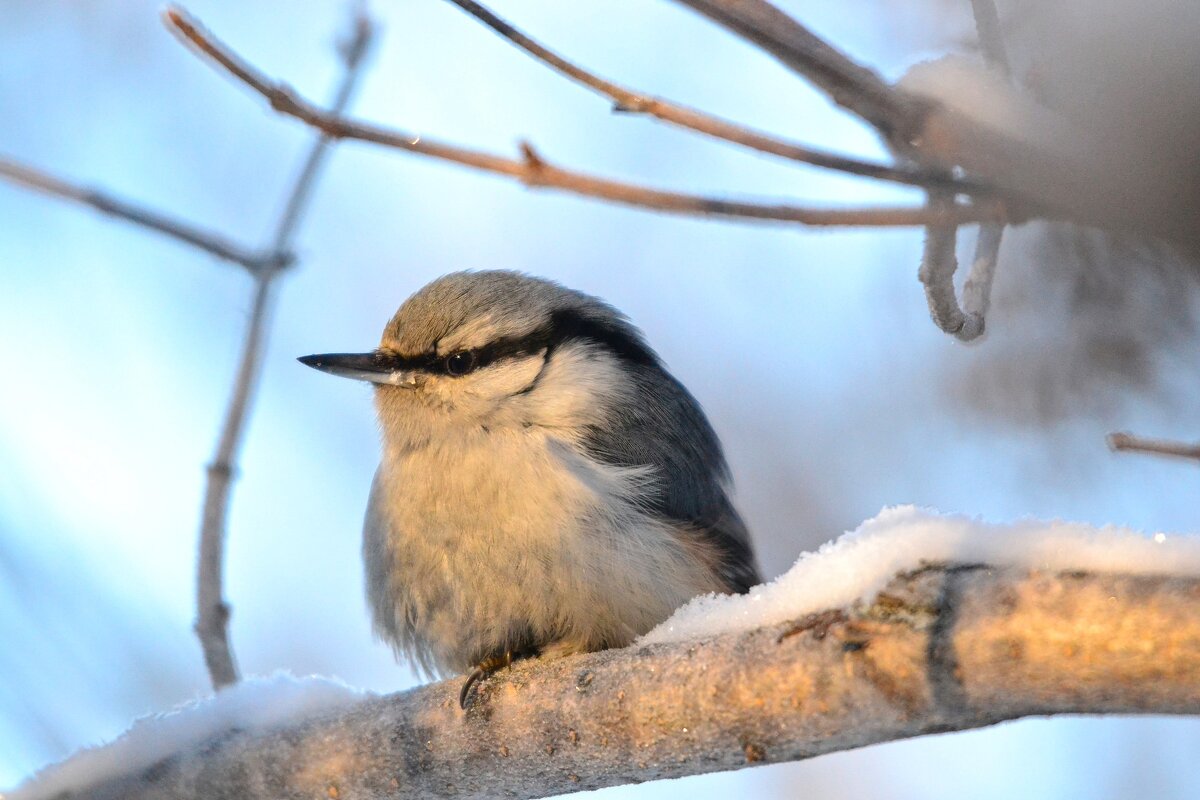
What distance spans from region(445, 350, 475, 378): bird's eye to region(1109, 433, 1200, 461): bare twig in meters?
1.86

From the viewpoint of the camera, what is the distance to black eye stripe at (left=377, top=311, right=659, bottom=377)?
3.31 meters

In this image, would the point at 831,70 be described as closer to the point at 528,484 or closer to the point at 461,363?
the point at 528,484

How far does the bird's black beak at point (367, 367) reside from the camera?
3330 millimetres

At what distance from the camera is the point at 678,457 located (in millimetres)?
3279

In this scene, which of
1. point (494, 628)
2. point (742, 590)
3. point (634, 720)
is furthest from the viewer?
point (742, 590)

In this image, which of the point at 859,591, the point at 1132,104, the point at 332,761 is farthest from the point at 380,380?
the point at 1132,104

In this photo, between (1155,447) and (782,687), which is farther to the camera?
(782,687)

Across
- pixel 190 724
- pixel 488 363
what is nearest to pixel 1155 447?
pixel 488 363

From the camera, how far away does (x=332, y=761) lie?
2617 millimetres

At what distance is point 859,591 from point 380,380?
180cm

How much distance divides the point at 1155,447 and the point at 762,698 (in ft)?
2.43

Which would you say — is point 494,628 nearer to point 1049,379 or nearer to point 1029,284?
point 1029,284

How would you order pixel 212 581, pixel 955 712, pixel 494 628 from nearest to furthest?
pixel 955 712 < pixel 494 628 < pixel 212 581

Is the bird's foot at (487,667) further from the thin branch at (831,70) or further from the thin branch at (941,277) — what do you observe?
the thin branch at (831,70)
